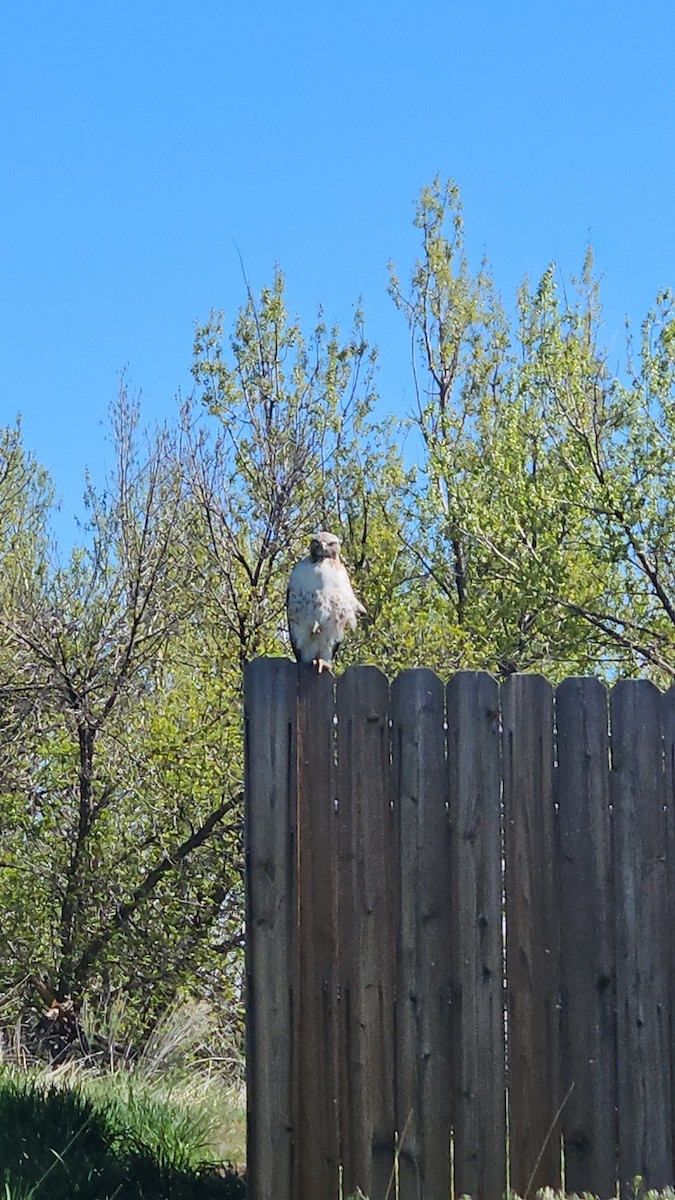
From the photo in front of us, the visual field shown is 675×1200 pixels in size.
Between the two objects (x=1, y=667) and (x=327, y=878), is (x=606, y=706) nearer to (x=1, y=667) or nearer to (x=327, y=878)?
(x=327, y=878)

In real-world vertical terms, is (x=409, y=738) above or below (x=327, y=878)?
above

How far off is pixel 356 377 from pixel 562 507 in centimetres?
246

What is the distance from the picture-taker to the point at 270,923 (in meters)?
4.16

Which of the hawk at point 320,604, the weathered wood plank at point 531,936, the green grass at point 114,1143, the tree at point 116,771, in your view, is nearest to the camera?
the weathered wood plank at point 531,936

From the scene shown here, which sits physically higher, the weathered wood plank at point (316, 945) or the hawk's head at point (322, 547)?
the hawk's head at point (322, 547)

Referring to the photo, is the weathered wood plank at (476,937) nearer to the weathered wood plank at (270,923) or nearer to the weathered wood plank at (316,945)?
the weathered wood plank at (316,945)

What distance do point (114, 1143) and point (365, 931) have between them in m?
1.53

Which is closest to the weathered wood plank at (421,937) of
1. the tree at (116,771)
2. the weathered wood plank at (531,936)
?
the weathered wood plank at (531,936)

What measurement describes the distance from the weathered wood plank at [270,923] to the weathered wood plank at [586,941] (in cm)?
82

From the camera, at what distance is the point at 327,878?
4152 mm

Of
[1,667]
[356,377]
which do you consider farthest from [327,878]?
[356,377]

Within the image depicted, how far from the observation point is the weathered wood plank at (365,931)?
4066mm

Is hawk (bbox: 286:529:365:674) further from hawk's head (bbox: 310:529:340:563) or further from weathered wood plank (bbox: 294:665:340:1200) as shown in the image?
weathered wood plank (bbox: 294:665:340:1200)

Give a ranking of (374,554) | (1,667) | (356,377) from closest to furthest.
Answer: (1,667) → (356,377) → (374,554)
